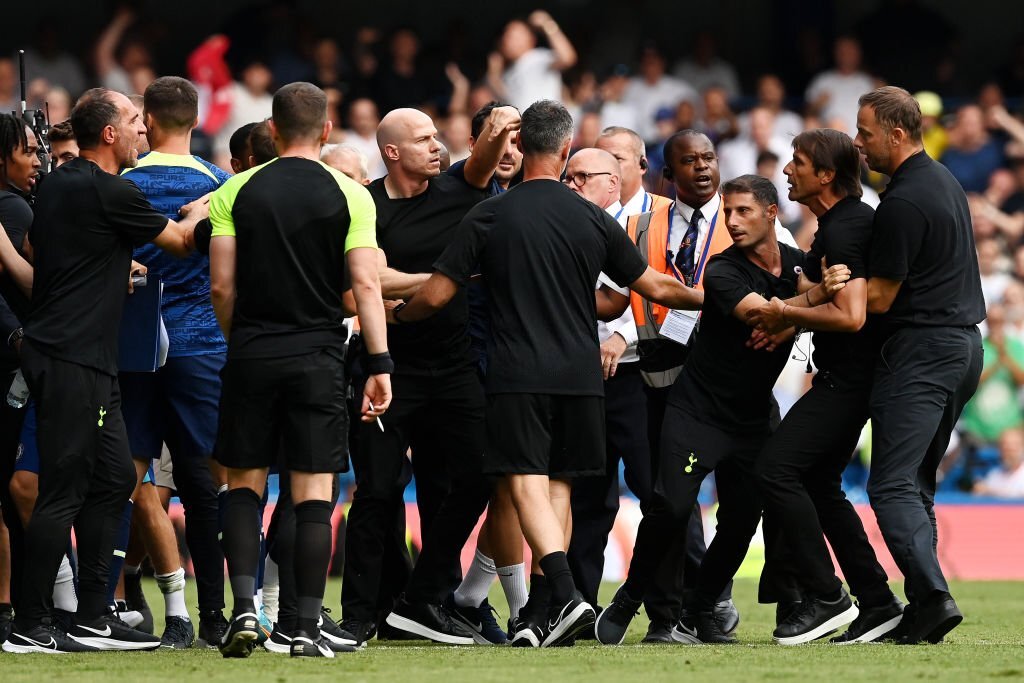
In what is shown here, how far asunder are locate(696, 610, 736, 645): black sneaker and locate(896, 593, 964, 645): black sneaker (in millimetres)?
1049

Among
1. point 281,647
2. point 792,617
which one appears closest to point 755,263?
point 792,617

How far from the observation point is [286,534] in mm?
7926

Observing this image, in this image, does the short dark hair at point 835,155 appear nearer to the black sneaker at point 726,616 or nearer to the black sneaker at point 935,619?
the black sneaker at point 935,619

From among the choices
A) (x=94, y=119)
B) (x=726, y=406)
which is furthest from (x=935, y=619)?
(x=94, y=119)

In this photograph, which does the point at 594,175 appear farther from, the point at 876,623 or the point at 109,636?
the point at 109,636

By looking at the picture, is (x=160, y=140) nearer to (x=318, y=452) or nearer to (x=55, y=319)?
(x=55, y=319)

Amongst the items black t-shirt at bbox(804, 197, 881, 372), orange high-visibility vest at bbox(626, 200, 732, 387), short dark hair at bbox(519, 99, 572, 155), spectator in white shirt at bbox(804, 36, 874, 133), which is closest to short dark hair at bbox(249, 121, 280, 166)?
short dark hair at bbox(519, 99, 572, 155)

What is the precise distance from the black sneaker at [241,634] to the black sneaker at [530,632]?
4.41ft

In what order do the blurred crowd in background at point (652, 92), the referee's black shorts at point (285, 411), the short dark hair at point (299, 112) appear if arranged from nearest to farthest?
1. the referee's black shorts at point (285, 411)
2. the short dark hair at point (299, 112)
3. the blurred crowd in background at point (652, 92)

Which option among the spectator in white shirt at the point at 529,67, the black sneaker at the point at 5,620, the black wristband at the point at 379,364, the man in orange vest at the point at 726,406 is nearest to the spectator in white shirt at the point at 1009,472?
the spectator in white shirt at the point at 529,67

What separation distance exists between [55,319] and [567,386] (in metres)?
2.25

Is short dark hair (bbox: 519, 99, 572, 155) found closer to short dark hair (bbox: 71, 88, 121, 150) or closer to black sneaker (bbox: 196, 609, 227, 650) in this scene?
short dark hair (bbox: 71, 88, 121, 150)

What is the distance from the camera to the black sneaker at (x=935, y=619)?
7059 millimetres

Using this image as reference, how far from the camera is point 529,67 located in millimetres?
16344
